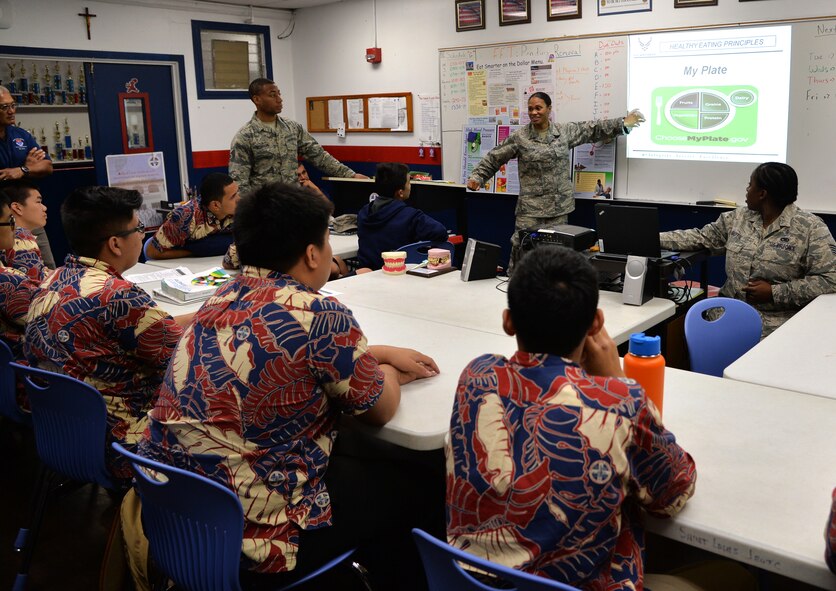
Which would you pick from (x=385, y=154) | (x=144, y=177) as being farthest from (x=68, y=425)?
(x=385, y=154)

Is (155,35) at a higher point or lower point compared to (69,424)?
higher

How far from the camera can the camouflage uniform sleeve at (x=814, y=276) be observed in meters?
3.09

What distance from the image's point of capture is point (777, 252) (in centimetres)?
326

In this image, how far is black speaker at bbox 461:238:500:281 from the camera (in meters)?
3.46

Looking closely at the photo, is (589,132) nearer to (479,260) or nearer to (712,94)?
(712,94)

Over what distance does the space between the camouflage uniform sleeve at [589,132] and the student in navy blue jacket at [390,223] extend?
199cm

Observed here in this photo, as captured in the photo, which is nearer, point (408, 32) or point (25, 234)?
point (25, 234)

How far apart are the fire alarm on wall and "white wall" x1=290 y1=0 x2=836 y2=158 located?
5 cm

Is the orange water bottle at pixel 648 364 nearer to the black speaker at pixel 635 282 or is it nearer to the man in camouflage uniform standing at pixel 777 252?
the black speaker at pixel 635 282

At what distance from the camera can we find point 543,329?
136 cm

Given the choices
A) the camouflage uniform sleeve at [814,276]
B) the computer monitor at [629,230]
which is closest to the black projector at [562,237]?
the computer monitor at [629,230]

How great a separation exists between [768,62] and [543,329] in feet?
14.7

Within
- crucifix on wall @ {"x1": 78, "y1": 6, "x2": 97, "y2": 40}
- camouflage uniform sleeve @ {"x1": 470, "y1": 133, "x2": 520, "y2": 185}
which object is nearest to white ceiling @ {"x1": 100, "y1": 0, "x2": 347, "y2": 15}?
crucifix on wall @ {"x1": 78, "y1": 6, "x2": 97, "y2": 40}

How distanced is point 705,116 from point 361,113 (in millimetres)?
3603
